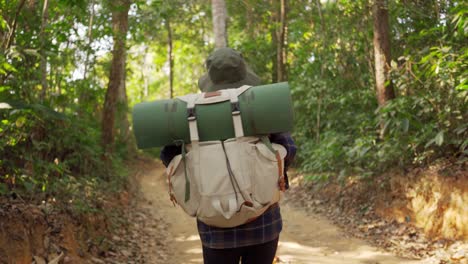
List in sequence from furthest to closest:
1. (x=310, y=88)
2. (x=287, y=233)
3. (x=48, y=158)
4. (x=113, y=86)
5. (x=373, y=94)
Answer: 1. (x=310, y=88)
2. (x=113, y=86)
3. (x=373, y=94)
4. (x=287, y=233)
5. (x=48, y=158)

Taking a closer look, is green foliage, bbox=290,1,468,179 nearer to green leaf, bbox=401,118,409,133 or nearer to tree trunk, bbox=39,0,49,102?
green leaf, bbox=401,118,409,133

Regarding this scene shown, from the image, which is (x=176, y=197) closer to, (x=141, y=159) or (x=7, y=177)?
(x=7, y=177)

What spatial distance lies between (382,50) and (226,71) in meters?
6.10

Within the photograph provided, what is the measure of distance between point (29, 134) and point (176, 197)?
3.93 meters

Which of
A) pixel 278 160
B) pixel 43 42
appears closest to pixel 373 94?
pixel 43 42

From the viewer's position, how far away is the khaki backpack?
2225 millimetres

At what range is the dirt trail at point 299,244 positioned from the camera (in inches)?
220

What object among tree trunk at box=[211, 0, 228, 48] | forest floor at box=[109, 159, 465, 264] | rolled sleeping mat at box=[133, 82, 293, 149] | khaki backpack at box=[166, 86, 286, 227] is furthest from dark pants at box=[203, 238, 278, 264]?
tree trunk at box=[211, 0, 228, 48]

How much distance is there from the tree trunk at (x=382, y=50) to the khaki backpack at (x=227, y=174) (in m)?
6.14

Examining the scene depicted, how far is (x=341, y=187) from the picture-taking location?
344 inches

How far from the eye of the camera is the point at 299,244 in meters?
6.50

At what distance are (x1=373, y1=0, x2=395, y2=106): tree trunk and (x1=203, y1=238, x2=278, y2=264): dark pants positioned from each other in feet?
19.6

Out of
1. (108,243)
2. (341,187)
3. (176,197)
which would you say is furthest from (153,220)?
(176,197)

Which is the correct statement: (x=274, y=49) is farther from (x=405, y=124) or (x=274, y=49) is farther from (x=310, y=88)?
(x=405, y=124)
